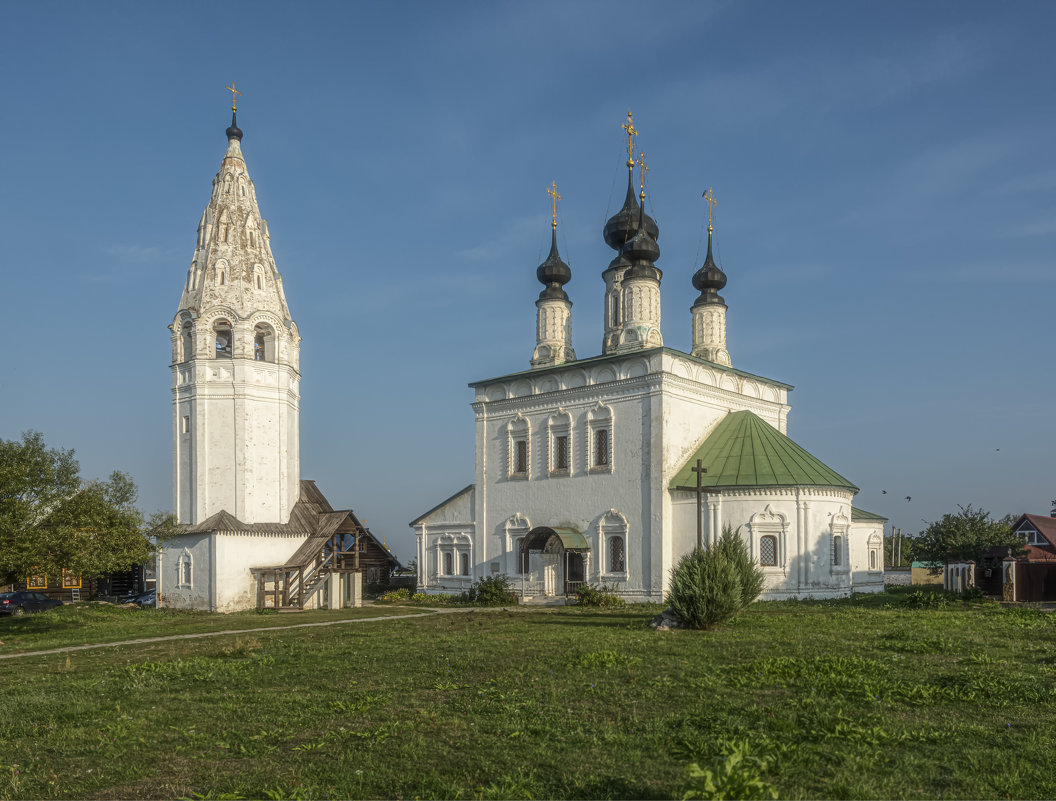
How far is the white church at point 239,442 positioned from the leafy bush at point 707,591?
14692 mm

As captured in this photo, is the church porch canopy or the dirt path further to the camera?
the church porch canopy

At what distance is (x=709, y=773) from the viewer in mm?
5148

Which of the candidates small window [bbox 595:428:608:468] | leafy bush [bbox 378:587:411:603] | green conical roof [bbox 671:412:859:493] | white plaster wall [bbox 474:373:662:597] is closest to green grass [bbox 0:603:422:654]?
leafy bush [bbox 378:587:411:603]

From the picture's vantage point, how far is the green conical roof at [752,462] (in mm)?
26203

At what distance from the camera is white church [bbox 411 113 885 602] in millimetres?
26281

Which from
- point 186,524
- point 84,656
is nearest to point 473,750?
point 84,656

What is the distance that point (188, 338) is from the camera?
96.5 feet

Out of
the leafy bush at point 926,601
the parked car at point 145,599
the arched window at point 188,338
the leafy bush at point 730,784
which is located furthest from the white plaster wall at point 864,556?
the leafy bush at point 730,784

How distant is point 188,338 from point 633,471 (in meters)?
15.0

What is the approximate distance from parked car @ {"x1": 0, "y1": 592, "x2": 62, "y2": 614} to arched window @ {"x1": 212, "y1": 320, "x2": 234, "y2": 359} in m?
9.60

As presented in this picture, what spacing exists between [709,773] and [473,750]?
8.89 feet

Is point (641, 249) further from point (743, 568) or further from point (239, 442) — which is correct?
point (743, 568)

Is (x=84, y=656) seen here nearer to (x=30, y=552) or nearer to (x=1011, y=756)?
(x=30, y=552)

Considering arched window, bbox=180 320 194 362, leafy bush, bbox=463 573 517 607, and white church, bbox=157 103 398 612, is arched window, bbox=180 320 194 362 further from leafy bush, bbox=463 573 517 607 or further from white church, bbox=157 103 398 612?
leafy bush, bbox=463 573 517 607
